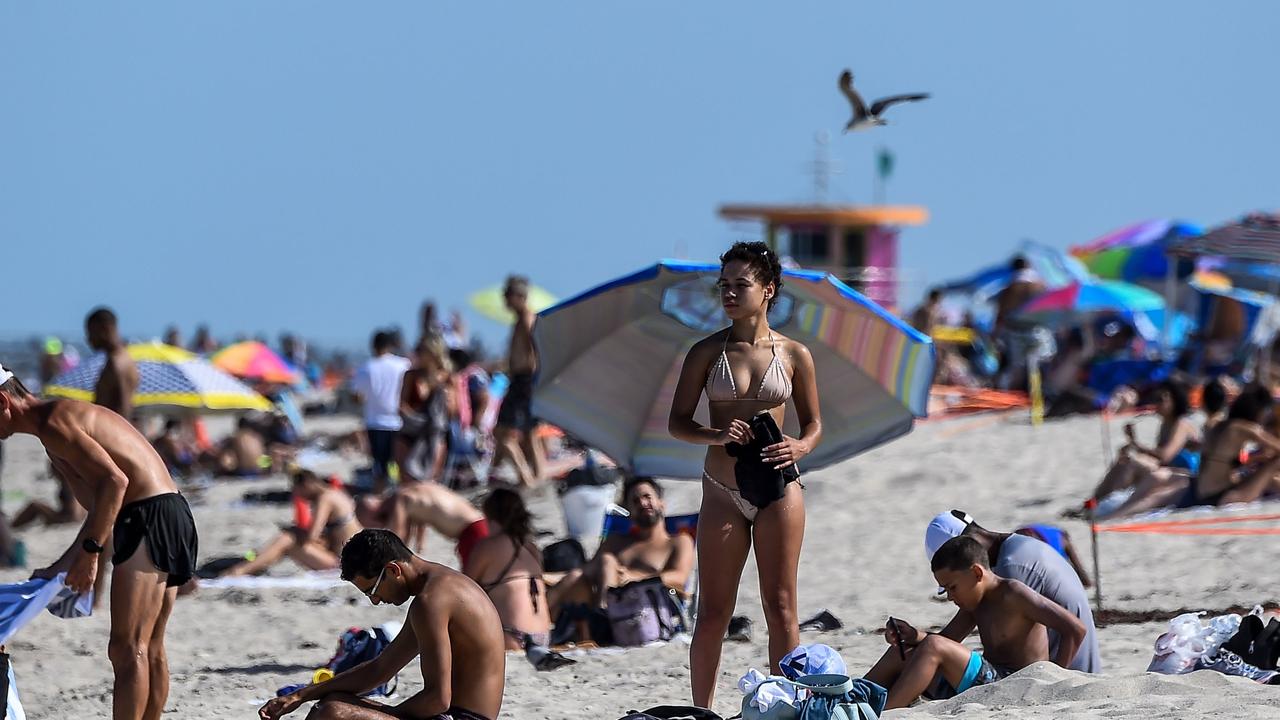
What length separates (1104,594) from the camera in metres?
7.82

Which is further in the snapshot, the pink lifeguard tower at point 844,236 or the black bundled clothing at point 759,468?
the pink lifeguard tower at point 844,236

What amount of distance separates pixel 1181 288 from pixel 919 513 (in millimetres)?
10748

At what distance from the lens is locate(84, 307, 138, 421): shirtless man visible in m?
8.38

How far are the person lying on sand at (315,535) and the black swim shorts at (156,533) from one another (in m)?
4.61

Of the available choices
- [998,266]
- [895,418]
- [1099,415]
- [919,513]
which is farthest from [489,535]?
[998,266]

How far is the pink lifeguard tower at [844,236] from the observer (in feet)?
106

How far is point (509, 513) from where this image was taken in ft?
24.3

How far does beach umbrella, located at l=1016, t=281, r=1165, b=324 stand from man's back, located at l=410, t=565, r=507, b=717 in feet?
43.3

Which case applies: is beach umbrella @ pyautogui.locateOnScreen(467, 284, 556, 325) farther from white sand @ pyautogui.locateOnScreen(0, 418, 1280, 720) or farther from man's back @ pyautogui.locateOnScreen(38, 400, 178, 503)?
man's back @ pyautogui.locateOnScreen(38, 400, 178, 503)

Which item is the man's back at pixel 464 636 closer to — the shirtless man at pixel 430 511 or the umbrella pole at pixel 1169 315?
the shirtless man at pixel 430 511

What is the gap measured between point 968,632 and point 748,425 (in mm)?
1145

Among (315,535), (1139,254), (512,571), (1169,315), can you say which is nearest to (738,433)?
(512,571)

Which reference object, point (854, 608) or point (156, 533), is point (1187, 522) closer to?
point (854, 608)

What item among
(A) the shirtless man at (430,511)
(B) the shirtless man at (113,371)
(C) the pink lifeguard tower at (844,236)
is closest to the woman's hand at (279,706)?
(B) the shirtless man at (113,371)
